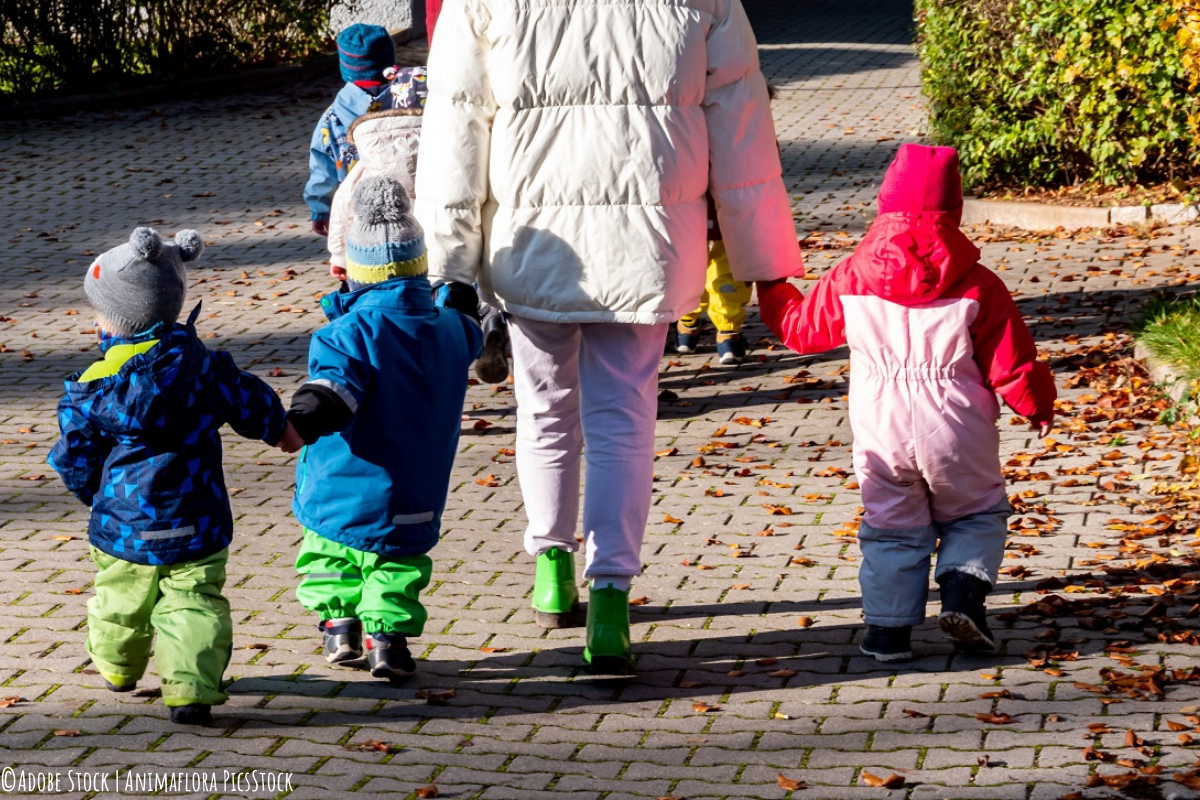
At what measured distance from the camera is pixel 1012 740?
4.11 m

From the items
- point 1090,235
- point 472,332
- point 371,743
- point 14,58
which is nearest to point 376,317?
point 472,332

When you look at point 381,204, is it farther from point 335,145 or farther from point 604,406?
point 335,145

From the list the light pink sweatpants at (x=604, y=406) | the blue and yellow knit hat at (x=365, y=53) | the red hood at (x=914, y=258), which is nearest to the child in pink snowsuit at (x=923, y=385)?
the red hood at (x=914, y=258)

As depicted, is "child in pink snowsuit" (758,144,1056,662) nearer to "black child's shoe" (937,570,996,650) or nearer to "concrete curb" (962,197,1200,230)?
"black child's shoe" (937,570,996,650)

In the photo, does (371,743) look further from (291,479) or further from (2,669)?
(291,479)

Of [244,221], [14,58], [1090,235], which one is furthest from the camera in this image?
[14,58]

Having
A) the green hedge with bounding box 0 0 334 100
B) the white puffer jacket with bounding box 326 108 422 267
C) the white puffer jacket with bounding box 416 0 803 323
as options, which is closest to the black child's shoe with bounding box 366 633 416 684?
the white puffer jacket with bounding box 416 0 803 323

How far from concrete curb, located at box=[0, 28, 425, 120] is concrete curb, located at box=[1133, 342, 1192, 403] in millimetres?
12911

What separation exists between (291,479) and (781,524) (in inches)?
83.4

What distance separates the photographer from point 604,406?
4535 mm

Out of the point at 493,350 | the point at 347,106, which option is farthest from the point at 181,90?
the point at 493,350

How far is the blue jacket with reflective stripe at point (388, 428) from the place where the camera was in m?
4.41

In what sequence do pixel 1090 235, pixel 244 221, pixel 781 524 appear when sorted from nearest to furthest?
pixel 781 524 → pixel 1090 235 → pixel 244 221

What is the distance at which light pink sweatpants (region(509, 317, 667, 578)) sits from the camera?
4.53m
